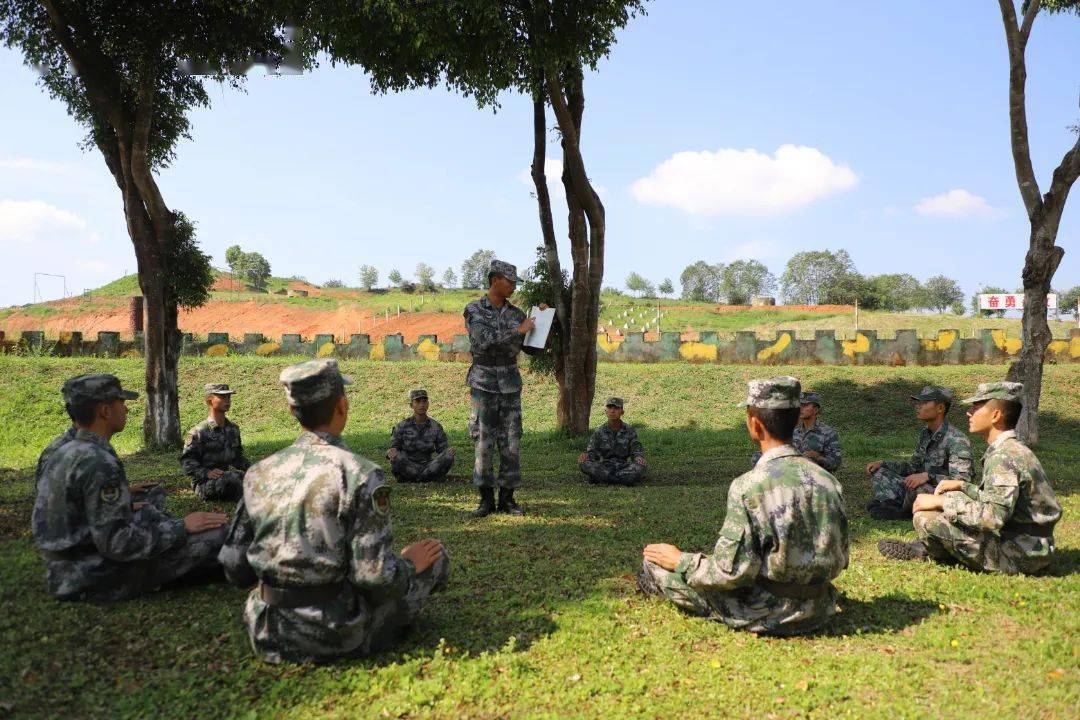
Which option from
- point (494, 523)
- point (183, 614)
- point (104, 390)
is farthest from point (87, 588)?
point (494, 523)

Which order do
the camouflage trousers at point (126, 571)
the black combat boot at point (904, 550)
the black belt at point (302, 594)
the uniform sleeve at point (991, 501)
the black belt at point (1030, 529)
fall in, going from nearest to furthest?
the black belt at point (302, 594) < the camouflage trousers at point (126, 571) < the uniform sleeve at point (991, 501) < the black belt at point (1030, 529) < the black combat boot at point (904, 550)

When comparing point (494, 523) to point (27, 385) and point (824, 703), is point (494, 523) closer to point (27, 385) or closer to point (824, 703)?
point (824, 703)

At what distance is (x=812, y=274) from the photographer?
325ft

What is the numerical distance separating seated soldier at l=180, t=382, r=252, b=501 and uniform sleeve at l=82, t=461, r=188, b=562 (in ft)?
12.9

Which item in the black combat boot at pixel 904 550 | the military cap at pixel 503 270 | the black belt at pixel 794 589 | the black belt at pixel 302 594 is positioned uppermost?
the military cap at pixel 503 270

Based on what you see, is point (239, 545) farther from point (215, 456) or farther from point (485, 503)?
point (215, 456)

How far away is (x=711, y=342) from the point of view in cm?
2689

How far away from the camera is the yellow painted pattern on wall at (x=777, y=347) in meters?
26.0

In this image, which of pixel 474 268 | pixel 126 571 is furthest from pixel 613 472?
pixel 474 268

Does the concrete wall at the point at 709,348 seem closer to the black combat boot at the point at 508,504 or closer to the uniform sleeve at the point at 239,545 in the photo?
the black combat boot at the point at 508,504

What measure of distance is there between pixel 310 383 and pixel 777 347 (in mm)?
23813

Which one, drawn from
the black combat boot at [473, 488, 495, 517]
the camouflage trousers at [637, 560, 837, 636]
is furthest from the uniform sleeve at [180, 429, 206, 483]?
the camouflage trousers at [637, 560, 837, 636]

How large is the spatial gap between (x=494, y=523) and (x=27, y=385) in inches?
749

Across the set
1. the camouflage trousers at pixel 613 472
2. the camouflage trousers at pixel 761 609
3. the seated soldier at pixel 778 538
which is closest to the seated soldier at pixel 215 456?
the camouflage trousers at pixel 613 472
